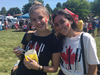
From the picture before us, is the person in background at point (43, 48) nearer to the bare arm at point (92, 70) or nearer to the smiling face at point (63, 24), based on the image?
the smiling face at point (63, 24)

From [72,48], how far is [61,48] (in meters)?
0.19

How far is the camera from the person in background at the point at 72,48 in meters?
1.35

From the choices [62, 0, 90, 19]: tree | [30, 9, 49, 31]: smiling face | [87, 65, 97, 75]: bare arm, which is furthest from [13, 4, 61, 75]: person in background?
[62, 0, 90, 19]: tree

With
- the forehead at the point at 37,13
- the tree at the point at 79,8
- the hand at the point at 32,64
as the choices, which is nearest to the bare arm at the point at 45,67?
the hand at the point at 32,64

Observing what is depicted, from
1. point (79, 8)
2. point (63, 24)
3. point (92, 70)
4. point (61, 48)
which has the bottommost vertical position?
point (92, 70)

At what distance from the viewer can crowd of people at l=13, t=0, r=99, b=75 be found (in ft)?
4.50

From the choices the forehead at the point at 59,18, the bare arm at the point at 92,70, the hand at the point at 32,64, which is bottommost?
the bare arm at the point at 92,70

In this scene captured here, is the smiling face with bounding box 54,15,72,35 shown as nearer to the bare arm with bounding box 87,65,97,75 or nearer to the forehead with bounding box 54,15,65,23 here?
the forehead with bounding box 54,15,65,23

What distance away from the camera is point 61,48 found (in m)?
1.59

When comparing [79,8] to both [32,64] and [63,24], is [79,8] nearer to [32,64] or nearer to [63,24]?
[63,24]

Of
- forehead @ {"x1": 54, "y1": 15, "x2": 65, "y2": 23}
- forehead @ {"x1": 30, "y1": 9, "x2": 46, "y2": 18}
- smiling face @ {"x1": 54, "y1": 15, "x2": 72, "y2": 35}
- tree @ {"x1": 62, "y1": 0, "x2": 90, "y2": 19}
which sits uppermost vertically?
tree @ {"x1": 62, "y1": 0, "x2": 90, "y2": 19}

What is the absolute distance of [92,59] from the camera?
4.39ft

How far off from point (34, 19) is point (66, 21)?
48cm

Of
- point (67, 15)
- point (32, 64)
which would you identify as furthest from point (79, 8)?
point (32, 64)
